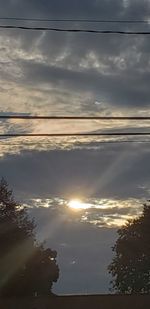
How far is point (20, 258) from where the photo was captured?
53125 millimetres

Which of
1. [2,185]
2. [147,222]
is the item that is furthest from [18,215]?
[147,222]

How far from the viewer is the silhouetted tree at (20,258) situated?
51.5 metres

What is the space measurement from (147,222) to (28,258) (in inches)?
708

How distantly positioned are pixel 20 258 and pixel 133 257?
19160mm

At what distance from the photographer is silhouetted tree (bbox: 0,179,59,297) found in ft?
169

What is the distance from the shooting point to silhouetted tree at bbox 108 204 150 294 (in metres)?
67.5

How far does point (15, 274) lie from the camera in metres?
52.2

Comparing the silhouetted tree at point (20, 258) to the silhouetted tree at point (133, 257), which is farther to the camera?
the silhouetted tree at point (133, 257)

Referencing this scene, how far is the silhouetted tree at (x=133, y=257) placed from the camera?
221ft

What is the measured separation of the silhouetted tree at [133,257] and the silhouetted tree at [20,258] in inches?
445

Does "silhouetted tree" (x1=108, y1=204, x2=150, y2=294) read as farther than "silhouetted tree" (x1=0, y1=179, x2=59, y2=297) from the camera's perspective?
Yes

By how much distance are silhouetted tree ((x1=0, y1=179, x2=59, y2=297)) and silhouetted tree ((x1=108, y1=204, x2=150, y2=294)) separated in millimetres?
11291

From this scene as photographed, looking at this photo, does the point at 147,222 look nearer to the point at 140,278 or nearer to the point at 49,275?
the point at 140,278

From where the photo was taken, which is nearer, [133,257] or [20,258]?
[20,258]
